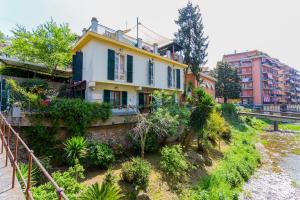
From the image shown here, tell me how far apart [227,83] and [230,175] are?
90.1 feet

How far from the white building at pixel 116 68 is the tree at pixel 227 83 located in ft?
67.7

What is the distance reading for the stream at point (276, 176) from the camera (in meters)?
11.1

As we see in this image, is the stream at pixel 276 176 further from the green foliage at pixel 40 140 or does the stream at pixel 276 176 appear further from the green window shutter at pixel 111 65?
the green window shutter at pixel 111 65

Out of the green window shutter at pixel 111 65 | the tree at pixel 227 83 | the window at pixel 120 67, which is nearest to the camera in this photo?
the green window shutter at pixel 111 65

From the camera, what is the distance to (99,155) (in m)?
9.63

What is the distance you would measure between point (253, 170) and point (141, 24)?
19395mm

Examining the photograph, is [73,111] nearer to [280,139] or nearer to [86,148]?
[86,148]

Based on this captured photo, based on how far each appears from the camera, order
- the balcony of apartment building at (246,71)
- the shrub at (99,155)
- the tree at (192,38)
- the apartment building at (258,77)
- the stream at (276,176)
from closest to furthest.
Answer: the shrub at (99,155) < the stream at (276,176) < the tree at (192,38) < the apartment building at (258,77) < the balcony of apartment building at (246,71)

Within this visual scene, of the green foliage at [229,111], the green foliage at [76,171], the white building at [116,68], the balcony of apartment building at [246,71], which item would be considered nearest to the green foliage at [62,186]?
the green foliage at [76,171]

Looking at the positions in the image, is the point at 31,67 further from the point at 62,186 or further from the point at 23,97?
the point at 62,186

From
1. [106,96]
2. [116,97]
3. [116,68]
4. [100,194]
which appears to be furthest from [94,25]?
[100,194]

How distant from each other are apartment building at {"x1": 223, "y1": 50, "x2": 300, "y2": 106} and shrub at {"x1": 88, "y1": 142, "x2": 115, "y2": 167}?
180 feet

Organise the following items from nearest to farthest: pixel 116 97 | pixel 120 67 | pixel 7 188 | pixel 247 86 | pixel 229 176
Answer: pixel 7 188
pixel 229 176
pixel 120 67
pixel 116 97
pixel 247 86

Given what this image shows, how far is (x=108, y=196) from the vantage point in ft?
20.4
